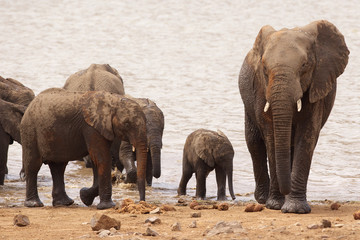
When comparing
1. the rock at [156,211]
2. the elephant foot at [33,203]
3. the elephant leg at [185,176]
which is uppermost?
the rock at [156,211]

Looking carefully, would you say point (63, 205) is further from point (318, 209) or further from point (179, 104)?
point (179, 104)

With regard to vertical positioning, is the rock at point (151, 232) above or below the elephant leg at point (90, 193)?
above

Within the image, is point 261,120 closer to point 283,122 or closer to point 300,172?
point 300,172

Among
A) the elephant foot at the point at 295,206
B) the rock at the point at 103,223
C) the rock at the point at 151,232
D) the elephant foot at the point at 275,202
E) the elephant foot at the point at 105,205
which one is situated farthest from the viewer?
the elephant foot at the point at 105,205

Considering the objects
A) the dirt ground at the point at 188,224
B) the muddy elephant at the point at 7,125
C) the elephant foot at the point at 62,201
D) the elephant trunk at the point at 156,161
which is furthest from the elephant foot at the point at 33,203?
the muddy elephant at the point at 7,125

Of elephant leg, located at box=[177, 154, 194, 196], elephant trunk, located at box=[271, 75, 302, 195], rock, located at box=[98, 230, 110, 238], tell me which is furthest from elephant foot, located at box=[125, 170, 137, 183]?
rock, located at box=[98, 230, 110, 238]

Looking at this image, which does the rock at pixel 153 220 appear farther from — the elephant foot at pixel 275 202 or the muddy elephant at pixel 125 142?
the muddy elephant at pixel 125 142

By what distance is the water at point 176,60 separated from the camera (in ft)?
54.6

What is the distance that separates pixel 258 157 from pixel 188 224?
3.09m

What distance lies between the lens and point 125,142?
14.9m

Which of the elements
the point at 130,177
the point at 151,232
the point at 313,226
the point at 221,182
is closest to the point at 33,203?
the point at 130,177

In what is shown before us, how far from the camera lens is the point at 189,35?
38.5 m

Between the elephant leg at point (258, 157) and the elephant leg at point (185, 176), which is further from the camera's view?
the elephant leg at point (185, 176)

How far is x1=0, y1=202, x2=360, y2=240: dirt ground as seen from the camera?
7.80 m
